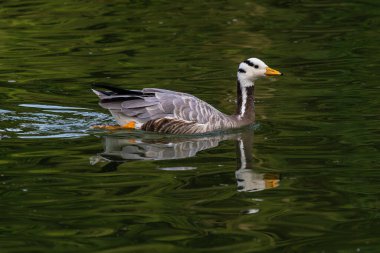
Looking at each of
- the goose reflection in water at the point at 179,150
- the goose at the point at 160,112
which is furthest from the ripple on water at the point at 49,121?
the goose reflection in water at the point at 179,150

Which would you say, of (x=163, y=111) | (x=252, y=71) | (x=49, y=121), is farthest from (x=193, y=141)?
(x=49, y=121)

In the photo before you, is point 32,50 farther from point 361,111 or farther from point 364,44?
point 361,111

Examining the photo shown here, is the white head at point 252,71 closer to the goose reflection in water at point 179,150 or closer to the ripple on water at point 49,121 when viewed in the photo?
the goose reflection in water at point 179,150

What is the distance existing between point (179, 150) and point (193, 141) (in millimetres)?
763

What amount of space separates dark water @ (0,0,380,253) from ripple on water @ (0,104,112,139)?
3 centimetres

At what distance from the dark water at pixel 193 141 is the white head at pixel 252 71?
63 cm

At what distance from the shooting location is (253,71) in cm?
1480

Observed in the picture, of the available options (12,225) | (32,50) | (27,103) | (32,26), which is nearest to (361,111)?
(27,103)

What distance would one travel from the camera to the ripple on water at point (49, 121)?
13930mm

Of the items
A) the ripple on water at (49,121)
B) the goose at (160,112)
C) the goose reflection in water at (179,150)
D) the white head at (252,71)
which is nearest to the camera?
the goose reflection in water at (179,150)

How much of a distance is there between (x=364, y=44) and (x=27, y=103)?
7.89m

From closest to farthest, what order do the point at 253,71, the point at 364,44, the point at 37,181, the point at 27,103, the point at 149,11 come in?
the point at 37,181 < the point at 253,71 < the point at 27,103 < the point at 364,44 < the point at 149,11

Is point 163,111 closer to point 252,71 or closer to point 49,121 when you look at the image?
point 252,71

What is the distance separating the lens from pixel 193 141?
1373cm
